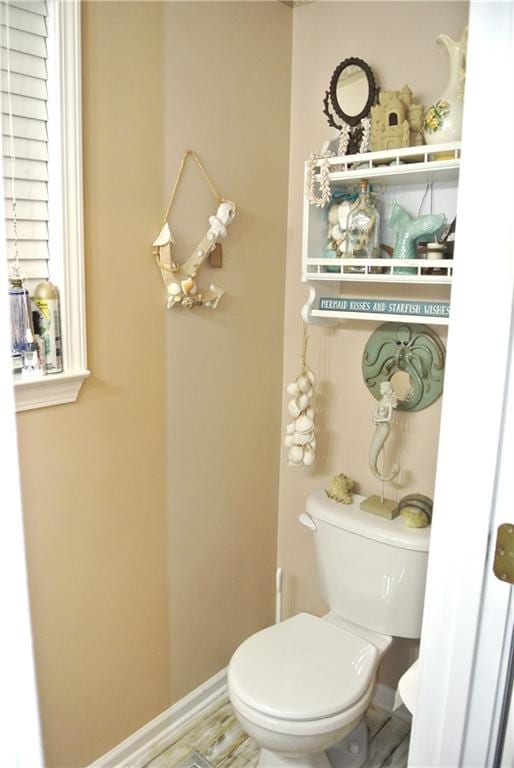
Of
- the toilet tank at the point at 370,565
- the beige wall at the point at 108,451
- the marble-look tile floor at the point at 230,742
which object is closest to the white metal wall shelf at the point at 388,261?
the beige wall at the point at 108,451

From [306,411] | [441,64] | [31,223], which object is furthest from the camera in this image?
[306,411]

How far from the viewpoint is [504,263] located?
89 cm

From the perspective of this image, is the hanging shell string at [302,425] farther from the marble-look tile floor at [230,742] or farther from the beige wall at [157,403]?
the marble-look tile floor at [230,742]

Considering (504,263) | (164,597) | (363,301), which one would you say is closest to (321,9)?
(363,301)

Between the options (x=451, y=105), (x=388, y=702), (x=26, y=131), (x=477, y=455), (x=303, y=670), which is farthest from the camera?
(x=388, y=702)

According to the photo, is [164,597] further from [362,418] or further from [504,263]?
[504,263]

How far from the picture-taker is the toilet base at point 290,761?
1.70 metres

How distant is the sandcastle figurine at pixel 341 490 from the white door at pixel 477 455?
90cm

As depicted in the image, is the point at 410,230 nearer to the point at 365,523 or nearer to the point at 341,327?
the point at 341,327

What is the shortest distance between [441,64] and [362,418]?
107 centimetres

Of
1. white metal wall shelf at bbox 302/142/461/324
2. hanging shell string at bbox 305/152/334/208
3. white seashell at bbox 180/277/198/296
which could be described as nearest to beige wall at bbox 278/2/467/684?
white metal wall shelf at bbox 302/142/461/324

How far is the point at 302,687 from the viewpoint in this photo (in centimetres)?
160

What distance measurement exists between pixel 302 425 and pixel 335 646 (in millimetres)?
666

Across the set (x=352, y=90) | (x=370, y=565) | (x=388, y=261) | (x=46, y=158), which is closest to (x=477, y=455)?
(x=388, y=261)
